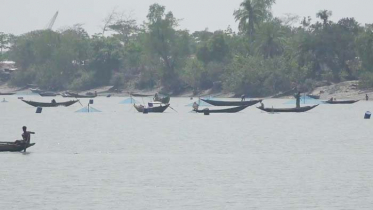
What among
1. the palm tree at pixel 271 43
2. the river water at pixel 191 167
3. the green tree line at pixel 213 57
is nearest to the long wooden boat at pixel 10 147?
the river water at pixel 191 167

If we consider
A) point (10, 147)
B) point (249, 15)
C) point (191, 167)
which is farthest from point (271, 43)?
point (191, 167)

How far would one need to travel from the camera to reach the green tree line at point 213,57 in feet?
408

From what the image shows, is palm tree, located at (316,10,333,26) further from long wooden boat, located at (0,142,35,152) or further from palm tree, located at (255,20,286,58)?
long wooden boat, located at (0,142,35,152)

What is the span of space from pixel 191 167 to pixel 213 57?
10060cm

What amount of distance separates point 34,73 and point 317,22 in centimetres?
7062

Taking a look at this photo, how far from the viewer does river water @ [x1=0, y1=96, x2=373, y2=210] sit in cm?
3241

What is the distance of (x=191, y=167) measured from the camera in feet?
139

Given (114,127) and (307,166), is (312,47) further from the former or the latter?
(307,166)

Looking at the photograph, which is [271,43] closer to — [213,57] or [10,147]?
[213,57]

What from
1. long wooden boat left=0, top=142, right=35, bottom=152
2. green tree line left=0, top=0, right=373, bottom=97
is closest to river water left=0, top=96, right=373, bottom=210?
long wooden boat left=0, top=142, right=35, bottom=152

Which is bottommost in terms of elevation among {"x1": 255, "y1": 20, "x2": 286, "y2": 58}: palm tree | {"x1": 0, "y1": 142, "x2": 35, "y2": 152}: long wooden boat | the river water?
the river water

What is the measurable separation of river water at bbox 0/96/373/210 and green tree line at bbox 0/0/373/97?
4874 cm

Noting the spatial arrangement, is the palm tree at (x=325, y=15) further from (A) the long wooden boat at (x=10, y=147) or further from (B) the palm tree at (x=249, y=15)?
(A) the long wooden boat at (x=10, y=147)

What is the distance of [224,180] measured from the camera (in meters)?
37.4
